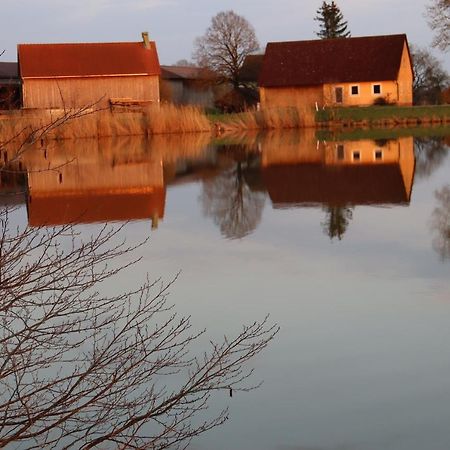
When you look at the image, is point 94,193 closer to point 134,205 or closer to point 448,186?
point 134,205

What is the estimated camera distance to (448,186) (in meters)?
16.6

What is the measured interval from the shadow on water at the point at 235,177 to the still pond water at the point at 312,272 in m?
0.06

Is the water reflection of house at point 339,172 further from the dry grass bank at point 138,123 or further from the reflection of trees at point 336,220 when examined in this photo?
the dry grass bank at point 138,123

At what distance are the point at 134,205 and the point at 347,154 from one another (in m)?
9.70

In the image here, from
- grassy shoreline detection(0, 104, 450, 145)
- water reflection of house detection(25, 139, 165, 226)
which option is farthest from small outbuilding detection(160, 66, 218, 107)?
water reflection of house detection(25, 139, 165, 226)

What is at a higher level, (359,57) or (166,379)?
(359,57)

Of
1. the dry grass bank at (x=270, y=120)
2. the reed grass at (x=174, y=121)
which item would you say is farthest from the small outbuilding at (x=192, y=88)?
the reed grass at (x=174, y=121)

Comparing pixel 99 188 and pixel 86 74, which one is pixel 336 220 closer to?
pixel 99 188

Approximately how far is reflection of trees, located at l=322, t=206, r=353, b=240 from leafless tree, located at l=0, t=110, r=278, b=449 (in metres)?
4.12

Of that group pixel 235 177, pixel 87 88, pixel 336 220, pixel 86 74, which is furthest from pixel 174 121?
pixel 336 220

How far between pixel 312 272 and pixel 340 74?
3879 centimetres

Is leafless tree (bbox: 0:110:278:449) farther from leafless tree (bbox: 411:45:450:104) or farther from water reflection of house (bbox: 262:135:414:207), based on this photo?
leafless tree (bbox: 411:45:450:104)

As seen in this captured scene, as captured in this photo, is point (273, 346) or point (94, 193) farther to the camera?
point (94, 193)

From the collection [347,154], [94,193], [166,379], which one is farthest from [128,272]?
[347,154]
